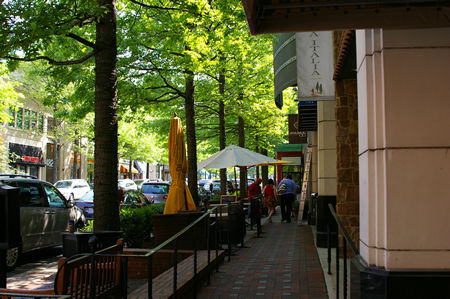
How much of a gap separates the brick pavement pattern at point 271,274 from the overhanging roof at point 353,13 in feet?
12.4

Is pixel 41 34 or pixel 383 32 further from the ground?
pixel 41 34

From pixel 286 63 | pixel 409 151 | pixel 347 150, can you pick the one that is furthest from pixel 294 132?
pixel 409 151

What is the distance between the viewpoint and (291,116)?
67.2ft

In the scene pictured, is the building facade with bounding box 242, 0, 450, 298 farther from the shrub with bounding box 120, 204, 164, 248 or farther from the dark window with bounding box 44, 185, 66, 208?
the dark window with bounding box 44, 185, 66, 208

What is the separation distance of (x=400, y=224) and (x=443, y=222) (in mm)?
343

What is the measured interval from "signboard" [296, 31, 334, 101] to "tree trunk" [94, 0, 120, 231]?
10.7 feet

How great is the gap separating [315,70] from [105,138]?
12.7ft

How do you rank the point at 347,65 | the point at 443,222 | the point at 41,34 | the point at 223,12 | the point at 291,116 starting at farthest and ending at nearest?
the point at 291,116 < the point at 223,12 < the point at 41,34 < the point at 347,65 < the point at 443,222

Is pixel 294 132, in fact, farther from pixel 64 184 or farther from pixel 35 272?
pixel 64 184

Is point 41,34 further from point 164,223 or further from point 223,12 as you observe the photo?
point 223,12

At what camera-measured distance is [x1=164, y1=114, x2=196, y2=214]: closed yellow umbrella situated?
34.2 ft

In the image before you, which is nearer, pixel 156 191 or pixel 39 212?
pixel 39 212

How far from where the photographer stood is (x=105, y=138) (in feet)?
27.5

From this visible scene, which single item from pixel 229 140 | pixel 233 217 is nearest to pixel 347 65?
pixel 233 217
